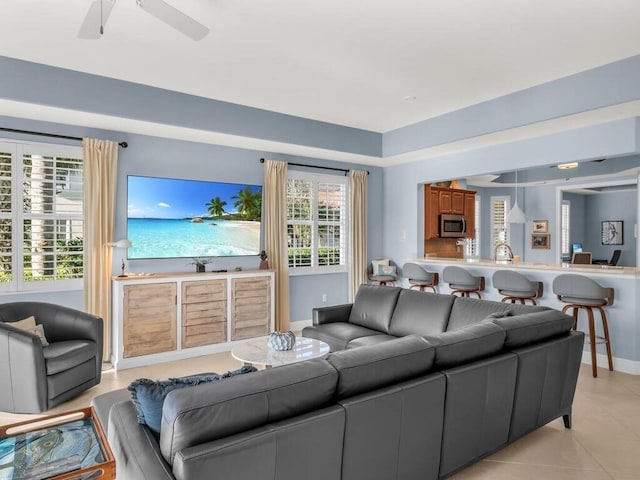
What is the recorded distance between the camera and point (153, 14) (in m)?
2.31

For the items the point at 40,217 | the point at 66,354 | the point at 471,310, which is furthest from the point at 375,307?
the point at 40,217

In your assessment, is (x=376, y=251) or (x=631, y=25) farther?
(x=376, y=251)

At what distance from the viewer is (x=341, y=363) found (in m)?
1.88

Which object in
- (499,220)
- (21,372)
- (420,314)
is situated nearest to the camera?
(21,372)

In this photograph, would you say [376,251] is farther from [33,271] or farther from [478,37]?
[33,271]

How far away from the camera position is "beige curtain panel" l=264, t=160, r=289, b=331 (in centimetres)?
571

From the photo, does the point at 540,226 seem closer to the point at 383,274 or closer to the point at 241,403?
the point at 383,274

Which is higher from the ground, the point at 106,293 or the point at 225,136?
the point at 225,136

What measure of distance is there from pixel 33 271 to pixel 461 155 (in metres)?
5.31

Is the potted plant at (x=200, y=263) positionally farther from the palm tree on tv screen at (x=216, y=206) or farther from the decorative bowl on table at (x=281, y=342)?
the decorative bowl on table at (x=281, y=342)

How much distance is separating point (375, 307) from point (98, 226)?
3082 millimetres

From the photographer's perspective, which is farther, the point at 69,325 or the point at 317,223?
the point at 317,223

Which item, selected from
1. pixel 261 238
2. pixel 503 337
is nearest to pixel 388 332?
pixel 503 337

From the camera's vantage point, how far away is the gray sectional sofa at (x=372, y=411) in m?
1.48
